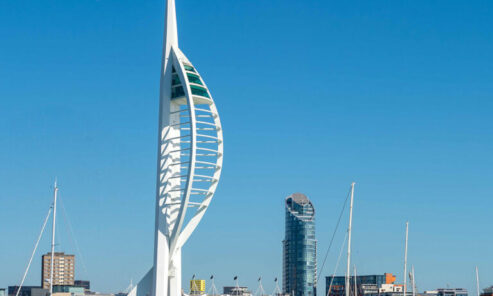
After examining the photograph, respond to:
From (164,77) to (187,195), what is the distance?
42.1 ft

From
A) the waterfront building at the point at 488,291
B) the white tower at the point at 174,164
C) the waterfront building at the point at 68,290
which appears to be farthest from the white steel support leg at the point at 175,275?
the waterfront building at the point at 488,291

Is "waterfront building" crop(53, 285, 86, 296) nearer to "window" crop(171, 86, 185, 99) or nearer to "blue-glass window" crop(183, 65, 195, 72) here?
"window" crop(171, 86, 185, 99)

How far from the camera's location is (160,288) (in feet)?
248

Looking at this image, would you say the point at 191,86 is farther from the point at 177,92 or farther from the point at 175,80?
the point at 175,80

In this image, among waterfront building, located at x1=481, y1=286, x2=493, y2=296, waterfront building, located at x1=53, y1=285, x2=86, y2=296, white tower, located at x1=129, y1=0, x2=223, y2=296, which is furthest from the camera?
waterfront building, located at x1=53, y1=285, x2=86, y2=296

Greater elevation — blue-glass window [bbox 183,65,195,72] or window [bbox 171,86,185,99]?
blue-glass window [bbox 183,65,195,72]

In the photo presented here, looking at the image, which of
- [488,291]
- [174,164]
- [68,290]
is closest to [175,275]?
[174,164]

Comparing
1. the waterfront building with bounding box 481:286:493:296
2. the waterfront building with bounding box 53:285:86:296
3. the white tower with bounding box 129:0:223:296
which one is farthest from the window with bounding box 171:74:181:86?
the waterfront building with bounding box 481:286:493:296

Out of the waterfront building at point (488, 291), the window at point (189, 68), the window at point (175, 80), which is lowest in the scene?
the waterfront building at point (488, 291)

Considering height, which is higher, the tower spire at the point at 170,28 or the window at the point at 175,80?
the tower spire at the point at 170,28

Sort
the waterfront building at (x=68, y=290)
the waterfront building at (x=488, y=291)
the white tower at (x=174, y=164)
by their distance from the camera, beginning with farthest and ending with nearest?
the waterfront building at (x=68, y=290), the waterfront building at (x=488, y=291), the white tower at (x=174, y=164)

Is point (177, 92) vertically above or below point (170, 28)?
below

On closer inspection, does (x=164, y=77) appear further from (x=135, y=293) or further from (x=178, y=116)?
(x=135, y=293)

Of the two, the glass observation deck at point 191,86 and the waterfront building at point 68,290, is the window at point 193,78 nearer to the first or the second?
the glass observation deck at point 191,86
